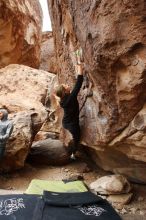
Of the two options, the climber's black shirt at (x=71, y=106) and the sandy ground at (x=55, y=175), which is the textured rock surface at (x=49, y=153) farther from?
the climber's black shirt at (x=71, y=106)

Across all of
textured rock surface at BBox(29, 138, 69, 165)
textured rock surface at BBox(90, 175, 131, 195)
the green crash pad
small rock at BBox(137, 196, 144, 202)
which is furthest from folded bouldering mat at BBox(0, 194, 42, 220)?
textured rock surface at BBox(29, 138, 69, 165)

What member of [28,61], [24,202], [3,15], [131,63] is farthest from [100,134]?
[28,61]

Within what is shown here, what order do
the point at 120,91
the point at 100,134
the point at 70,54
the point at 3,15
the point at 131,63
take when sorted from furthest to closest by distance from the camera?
1. the point at 3,15
2. the point at 70,54
3. the point at 100,134
4. the point at 120,91
5. the point at 131,63

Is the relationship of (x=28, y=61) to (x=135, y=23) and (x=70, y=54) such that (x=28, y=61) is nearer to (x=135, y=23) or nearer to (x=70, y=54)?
(x=70, y=54)

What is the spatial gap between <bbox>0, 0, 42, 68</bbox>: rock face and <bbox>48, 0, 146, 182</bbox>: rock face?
728cm

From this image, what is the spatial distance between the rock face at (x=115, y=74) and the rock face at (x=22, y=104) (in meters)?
1.74

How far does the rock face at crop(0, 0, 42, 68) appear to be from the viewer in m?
13.9

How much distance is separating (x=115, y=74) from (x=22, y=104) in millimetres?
5843

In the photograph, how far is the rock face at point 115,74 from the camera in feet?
15.6

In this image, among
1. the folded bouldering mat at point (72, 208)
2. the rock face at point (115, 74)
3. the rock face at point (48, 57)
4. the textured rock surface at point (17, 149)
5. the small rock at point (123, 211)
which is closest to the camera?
the folded bouldering mat at point (72, 208)

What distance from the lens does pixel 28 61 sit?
623 inches

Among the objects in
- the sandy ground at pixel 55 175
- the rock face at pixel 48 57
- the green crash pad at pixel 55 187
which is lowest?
the sandy ground at pixel 55 175

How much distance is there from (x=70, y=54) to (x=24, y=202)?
3.53 meters

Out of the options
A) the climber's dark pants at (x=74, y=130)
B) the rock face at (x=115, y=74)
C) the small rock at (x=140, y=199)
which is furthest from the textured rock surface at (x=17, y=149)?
the small rock at (x=140, y=199)
